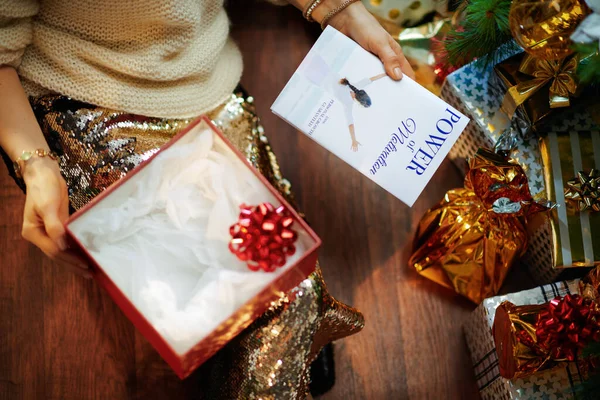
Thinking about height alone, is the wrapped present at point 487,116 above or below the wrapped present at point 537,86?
below

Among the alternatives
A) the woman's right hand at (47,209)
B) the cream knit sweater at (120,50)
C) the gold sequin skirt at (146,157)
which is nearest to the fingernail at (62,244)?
the woman's right hand at (47,209)

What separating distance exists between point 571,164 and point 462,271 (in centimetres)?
30

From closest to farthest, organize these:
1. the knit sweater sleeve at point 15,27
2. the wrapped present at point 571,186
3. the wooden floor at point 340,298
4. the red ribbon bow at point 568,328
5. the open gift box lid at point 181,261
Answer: the open gift box lid at point 181,261
the knit sweater sleeve at point 15,27
the red ribbon bow at point 568,328
the wrapped present at point 571,186
the wooden floor at point 340,298

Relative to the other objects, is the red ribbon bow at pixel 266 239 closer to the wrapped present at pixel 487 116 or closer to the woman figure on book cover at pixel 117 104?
the woman figure on book cover at pixel 117 104

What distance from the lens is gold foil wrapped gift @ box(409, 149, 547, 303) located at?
886 mm

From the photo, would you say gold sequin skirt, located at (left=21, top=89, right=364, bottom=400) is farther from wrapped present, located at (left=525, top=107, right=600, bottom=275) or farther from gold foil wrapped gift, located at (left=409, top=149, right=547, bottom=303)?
wrapped present, located at (left=525, top=107, right=600, bottom=275)

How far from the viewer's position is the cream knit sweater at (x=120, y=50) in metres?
0.72

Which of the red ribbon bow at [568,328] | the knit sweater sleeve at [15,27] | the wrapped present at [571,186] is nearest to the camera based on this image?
the knit sweater sleeve at [15,27]

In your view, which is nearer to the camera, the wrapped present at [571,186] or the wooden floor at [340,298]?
the wrapped present at [571,186]

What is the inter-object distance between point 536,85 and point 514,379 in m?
0.49

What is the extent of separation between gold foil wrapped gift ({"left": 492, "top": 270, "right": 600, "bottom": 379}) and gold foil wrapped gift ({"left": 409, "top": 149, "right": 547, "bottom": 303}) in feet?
0.55

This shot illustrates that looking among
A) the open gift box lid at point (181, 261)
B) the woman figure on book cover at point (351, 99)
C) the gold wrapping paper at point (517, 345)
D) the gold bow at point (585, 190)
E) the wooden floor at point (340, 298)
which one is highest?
the woman figure on book cover at point (351, 99)

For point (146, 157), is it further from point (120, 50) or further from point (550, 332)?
point (550, 332)

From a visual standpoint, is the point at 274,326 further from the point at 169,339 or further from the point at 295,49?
the point at 295,49
